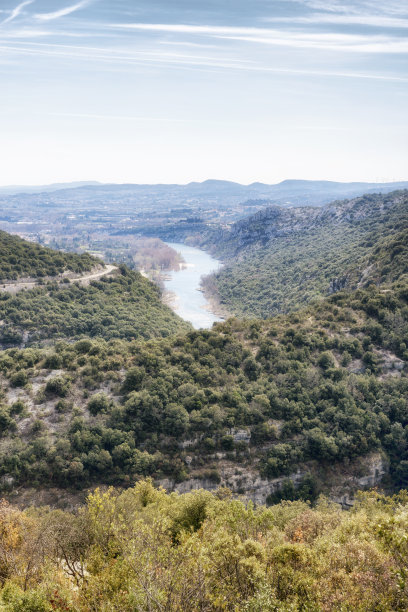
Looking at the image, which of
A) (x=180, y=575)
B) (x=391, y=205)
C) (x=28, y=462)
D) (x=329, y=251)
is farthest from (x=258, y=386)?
(x=391, y=205)

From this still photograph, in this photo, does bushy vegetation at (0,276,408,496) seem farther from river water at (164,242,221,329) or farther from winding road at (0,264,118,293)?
river water at (164,242,221,329)

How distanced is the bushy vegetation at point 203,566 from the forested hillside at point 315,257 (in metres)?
63.5

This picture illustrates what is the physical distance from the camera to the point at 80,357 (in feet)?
140

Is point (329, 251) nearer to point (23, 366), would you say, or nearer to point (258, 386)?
point (258, 386)

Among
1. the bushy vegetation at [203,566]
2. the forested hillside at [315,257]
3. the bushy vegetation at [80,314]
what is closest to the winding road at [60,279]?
the bushy vegetation at [80,314]

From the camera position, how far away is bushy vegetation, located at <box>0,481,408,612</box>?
12.4 metres

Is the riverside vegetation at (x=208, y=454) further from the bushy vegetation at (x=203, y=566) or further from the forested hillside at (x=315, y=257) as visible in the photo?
the forested hillside at (x=315, y=257)

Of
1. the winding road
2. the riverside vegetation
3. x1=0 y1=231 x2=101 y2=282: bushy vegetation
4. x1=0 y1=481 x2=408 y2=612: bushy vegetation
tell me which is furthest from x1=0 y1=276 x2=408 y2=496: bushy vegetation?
x1=0 y1=231 x2=101 y2=282: bushy vegetation

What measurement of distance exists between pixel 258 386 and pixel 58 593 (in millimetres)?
31005

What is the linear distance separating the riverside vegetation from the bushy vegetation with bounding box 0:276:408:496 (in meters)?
0.16

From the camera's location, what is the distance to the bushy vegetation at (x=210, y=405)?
34594mm

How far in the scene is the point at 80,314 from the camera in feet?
238

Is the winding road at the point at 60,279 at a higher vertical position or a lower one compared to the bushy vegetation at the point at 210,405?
higher

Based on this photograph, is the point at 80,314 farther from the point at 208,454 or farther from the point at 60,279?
the point at 208,454
